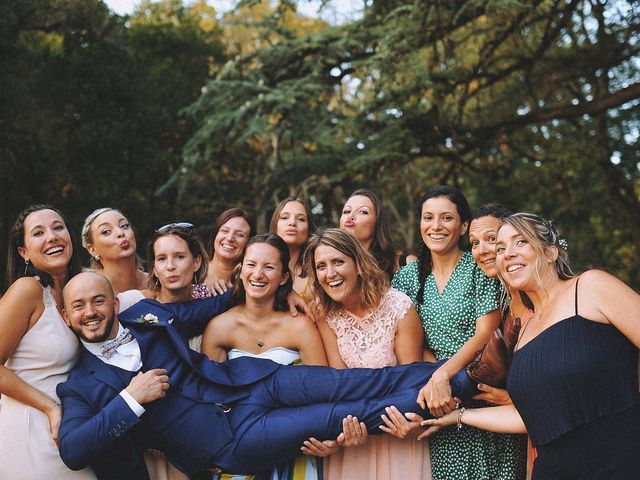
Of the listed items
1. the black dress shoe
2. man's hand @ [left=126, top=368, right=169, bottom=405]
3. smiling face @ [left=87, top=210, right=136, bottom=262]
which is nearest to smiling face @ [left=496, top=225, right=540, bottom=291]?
the black dress shoe

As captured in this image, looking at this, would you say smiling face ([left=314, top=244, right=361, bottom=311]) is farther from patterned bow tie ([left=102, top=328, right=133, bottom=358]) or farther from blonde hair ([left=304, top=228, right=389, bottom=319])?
patterned bow tie ([left=102, top=328, right=133, bottom=358])

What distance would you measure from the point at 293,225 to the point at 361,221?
0.52 meters

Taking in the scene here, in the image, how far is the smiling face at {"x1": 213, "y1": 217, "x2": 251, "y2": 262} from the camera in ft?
17.1

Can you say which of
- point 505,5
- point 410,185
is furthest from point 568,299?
point 410,185

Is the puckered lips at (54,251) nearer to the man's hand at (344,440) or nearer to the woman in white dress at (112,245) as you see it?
the woman in white dress at (112,245)

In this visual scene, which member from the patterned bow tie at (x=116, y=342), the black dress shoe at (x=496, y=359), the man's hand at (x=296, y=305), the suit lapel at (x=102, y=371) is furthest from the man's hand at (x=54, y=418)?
the black dress shoe at (x=496, y=359)

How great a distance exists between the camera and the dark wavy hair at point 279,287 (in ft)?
13.8

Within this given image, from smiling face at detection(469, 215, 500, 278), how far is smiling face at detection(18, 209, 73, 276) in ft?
7.87

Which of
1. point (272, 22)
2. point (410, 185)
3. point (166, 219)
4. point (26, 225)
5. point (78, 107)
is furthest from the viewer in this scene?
point (410, 185)

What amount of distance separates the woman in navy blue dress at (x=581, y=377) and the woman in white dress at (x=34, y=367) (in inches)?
89.6

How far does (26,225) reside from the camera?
156 inches

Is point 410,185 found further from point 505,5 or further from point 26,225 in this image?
point 26,225

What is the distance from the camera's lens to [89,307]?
3.60 metres

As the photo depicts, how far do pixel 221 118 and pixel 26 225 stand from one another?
6.46 metres
